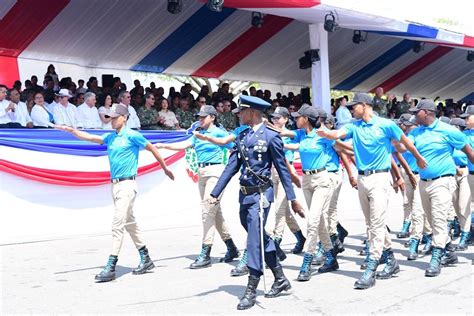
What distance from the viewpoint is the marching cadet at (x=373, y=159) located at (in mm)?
7336

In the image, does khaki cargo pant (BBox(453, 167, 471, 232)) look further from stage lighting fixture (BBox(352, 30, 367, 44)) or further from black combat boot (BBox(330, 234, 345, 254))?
stage lighting fixture (BBox(352, 30, 367, 44))

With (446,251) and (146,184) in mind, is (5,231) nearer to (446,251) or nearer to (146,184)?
(146,184)

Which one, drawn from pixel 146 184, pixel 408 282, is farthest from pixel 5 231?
pixel 408 282

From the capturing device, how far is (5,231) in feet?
33.1

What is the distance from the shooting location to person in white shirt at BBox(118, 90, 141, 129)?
12.5 m

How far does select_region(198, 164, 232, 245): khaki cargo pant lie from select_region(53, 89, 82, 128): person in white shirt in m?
3.89

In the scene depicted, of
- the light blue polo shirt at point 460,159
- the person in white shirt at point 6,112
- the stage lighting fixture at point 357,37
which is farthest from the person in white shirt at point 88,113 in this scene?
the stage lighting fixture at point 357,37

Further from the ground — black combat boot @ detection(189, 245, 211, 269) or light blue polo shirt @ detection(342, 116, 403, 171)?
light blue polo shirt @ detection(342, 116, 403, 171)

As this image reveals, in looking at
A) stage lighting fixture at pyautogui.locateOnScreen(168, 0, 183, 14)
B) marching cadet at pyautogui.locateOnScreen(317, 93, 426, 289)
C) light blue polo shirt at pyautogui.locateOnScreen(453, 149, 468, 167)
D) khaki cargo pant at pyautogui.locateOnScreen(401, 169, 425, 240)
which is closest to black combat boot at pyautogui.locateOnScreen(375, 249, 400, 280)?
marching cadet at pyautogui.locateOnScreen(317, 93, 426, 289)

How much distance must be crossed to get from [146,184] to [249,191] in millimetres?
5567

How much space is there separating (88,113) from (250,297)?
6.71 meters

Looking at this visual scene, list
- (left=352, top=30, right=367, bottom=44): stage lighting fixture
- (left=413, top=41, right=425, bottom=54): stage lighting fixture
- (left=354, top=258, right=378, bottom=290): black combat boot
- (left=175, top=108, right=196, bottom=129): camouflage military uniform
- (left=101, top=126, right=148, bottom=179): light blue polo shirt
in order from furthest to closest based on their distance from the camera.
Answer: (left=413, top=41, right=425, bottom=54): stage lighting fixture → (left=352, top=30, right=367, bottom=44): stage lighting fixture → (left=175, top=108, right=196, bottom=129): camouflage military uniform → (left=101, top=126, right=148, bottom=179): light blue polo shirt → (left=354, top=258, right=378, bottom=290): black combat boot

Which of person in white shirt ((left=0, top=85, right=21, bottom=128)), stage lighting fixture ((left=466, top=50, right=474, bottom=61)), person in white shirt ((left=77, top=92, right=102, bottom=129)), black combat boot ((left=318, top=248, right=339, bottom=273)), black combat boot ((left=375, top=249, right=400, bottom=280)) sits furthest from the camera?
stage lighting fixture ((left=466, top=50, right=474, bottom=61))

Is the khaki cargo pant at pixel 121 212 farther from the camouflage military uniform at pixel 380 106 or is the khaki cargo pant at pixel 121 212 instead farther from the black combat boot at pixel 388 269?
the camouflage military uniform at pixel 380 106
